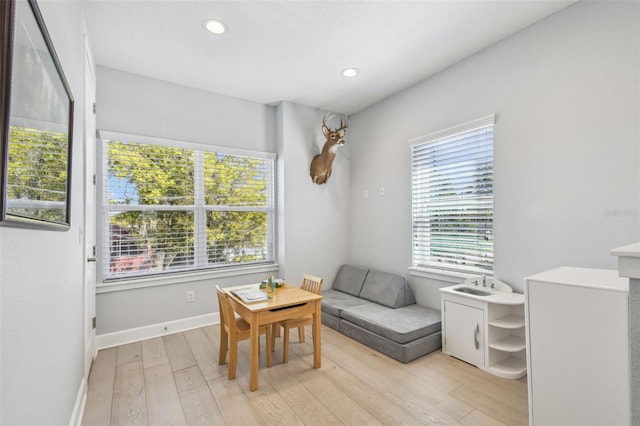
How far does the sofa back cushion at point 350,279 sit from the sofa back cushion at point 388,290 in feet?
0.40

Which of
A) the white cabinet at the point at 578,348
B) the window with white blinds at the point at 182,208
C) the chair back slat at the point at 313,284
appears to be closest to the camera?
the white cabinet at the point at 578,348

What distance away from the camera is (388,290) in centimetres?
356

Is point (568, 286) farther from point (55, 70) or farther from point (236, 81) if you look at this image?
point (236, 81)

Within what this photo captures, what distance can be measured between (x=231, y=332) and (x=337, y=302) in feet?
5.23

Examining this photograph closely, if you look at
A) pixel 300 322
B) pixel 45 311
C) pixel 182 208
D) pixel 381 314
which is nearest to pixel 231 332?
pixel 300 322

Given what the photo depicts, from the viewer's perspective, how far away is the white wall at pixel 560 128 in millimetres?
2090

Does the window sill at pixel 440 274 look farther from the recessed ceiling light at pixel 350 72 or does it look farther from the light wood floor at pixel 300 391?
the recessed ceiling light at pixel 350 72

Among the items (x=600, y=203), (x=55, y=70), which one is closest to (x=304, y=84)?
(x=55, y=70)

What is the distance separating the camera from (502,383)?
232 cm

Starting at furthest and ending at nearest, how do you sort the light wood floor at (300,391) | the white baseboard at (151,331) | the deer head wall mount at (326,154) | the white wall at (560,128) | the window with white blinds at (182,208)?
the deer head wall mount at (326,154) → the window with white blinds at (182,208) → the white baseboard at (151,331) → the white wall at (560,128) → the light wood floor at (300,391)

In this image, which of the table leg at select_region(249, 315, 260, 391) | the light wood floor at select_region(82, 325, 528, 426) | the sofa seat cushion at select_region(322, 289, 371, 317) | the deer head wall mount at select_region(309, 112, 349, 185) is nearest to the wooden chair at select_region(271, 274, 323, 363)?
the light wood floor at select_region(82, 325, 528, 426)

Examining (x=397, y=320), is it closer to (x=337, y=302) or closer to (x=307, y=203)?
(x=337, y=302)

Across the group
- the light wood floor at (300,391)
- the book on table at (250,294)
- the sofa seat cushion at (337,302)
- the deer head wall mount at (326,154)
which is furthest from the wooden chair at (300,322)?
the deer head wall mount at (326,154)

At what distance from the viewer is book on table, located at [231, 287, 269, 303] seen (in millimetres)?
2477
